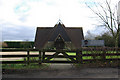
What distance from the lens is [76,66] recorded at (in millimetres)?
6551

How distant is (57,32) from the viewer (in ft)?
91.2

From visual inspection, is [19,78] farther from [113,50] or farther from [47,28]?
[47,28]

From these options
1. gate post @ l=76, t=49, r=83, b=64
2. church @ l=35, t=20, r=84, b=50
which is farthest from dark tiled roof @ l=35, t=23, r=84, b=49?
gate post @ l=76, t=49, r=83, b=64

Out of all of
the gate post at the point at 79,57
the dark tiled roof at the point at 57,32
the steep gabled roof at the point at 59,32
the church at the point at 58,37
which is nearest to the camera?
the gate post at the point at 79,57

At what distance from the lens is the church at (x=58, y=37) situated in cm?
2473

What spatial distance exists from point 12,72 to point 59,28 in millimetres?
22801

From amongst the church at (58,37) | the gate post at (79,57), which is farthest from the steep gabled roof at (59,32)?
the gate post at (79,57)

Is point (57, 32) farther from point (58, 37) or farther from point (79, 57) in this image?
point (79, 57)

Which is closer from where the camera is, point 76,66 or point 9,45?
point 76,66

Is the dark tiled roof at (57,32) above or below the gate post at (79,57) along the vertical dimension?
above

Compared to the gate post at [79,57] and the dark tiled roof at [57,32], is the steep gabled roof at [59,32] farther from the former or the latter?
the gate post at [79,57]

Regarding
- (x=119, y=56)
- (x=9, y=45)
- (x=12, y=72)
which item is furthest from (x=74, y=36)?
(x=12, y=72)

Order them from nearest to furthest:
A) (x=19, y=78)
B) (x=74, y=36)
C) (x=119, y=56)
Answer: (x=19, y=78)
(x=119, y=56)
(x=74, y=36)

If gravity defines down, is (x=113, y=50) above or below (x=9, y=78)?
above
